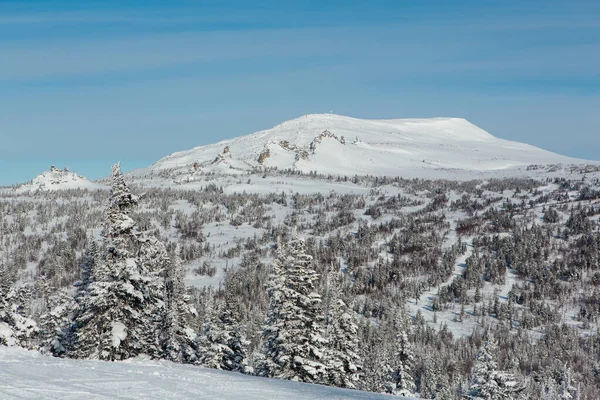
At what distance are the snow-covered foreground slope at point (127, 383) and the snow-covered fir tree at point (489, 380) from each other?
29.4 metres

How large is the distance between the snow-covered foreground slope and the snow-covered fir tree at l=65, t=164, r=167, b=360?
512 centimetres

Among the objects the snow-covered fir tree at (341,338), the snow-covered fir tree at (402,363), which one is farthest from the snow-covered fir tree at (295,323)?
the snow-covered fir tree at (402,363)

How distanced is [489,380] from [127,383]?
36669mm

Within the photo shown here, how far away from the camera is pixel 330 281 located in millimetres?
42938

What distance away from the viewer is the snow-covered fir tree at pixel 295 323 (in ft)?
116

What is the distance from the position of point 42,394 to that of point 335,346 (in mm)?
28805

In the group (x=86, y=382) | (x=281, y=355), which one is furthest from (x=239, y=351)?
(x=86, y=382)

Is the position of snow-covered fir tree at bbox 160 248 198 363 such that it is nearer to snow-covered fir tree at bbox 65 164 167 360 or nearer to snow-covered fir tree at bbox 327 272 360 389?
snow-covered fir tree at bbox 327 272 360 389

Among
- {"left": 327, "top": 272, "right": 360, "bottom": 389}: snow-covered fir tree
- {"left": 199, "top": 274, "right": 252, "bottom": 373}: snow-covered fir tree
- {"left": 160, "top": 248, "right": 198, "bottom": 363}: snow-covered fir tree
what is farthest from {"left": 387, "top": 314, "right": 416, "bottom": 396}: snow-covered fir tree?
{"left": 160, "top": 248, "right": 198, "bottom": 363}: snow-covered fir tree

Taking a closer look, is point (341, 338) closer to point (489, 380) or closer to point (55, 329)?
point (489, 380)

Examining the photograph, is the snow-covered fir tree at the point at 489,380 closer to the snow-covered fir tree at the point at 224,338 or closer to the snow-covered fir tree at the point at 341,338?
the snow-covered fir tree at the point at 341,338

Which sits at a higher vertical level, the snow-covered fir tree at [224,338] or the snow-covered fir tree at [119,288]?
the snow-covered fir tree at [119,288]

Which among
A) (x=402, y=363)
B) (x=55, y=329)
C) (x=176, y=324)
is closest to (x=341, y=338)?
(x=402, y=363)

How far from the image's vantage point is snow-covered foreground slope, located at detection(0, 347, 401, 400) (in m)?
16.3
